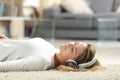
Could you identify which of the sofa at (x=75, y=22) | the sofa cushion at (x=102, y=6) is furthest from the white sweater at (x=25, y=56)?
the sofa cushion at (x=102, y=6)

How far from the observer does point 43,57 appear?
2.11 metres

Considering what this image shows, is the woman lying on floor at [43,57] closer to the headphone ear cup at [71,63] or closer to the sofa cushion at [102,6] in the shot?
the headphone ear cup at [71,63]

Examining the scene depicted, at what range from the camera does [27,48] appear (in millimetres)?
2201

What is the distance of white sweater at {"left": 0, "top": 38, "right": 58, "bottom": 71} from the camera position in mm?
2074

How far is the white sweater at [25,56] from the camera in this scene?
207 cm

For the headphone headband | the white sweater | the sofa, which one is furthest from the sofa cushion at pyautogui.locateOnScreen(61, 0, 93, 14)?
the headphone headband

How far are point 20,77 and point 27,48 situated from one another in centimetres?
34

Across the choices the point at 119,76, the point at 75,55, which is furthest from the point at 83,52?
the point at 119,76

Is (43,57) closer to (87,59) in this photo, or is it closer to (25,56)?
(25,56)

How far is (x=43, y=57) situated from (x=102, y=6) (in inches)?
190

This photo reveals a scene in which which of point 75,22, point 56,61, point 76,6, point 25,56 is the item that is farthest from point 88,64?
point 76,6

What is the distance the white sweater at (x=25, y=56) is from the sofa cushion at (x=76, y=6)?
4.18 metres

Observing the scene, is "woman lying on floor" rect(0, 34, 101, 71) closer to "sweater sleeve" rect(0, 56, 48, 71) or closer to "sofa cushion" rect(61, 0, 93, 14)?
"sweater sleeve" rect(0, 56, 48, 71)

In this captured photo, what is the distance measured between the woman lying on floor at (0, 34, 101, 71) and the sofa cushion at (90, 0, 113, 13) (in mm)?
4639
